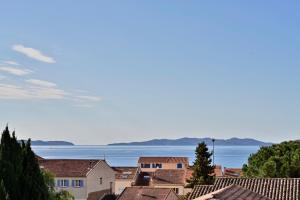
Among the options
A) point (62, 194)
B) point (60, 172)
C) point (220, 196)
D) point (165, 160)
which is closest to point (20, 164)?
point (220, 196)

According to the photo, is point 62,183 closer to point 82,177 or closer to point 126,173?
point 82,177

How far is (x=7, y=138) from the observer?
71.1ft

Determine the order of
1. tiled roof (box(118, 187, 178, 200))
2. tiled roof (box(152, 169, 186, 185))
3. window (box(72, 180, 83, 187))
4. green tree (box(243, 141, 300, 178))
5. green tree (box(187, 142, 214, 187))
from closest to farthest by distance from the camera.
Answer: green tree (box(243, 141, 300, 178)) → tiled roof (box(118, 187, 178, 200)) → green tree (box(187, 142, 214, 187)) → window (box(72, 180, 83, 187)) → tiled roof (box(152, 169, 186, 185))

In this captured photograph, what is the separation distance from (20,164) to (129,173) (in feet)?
236

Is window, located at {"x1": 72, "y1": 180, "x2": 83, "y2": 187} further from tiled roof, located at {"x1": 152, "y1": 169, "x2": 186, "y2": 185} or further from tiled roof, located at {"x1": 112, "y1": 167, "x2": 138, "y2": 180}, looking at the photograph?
tiled roof, located at {"x1": 112, "y1": 167, "x2": 138, "y2": 180}

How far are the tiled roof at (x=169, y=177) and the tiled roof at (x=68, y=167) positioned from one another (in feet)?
38.8

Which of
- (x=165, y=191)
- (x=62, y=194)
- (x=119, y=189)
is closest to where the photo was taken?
(x=62, y=194)

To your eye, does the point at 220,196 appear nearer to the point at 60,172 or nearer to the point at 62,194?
the point at 62,194

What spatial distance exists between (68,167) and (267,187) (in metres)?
43.8

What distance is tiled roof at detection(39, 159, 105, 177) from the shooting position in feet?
234

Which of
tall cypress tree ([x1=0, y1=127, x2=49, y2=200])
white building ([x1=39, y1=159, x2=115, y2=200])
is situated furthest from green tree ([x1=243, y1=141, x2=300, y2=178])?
tall cypress tree ([x1=0, y1=127, x2=49, y2=200])

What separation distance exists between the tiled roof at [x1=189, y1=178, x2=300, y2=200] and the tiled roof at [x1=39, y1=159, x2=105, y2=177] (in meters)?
39.1

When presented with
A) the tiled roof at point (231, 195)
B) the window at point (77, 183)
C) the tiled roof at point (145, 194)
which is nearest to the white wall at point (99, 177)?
the window at point (77, 183)

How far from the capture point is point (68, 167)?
7319cm
